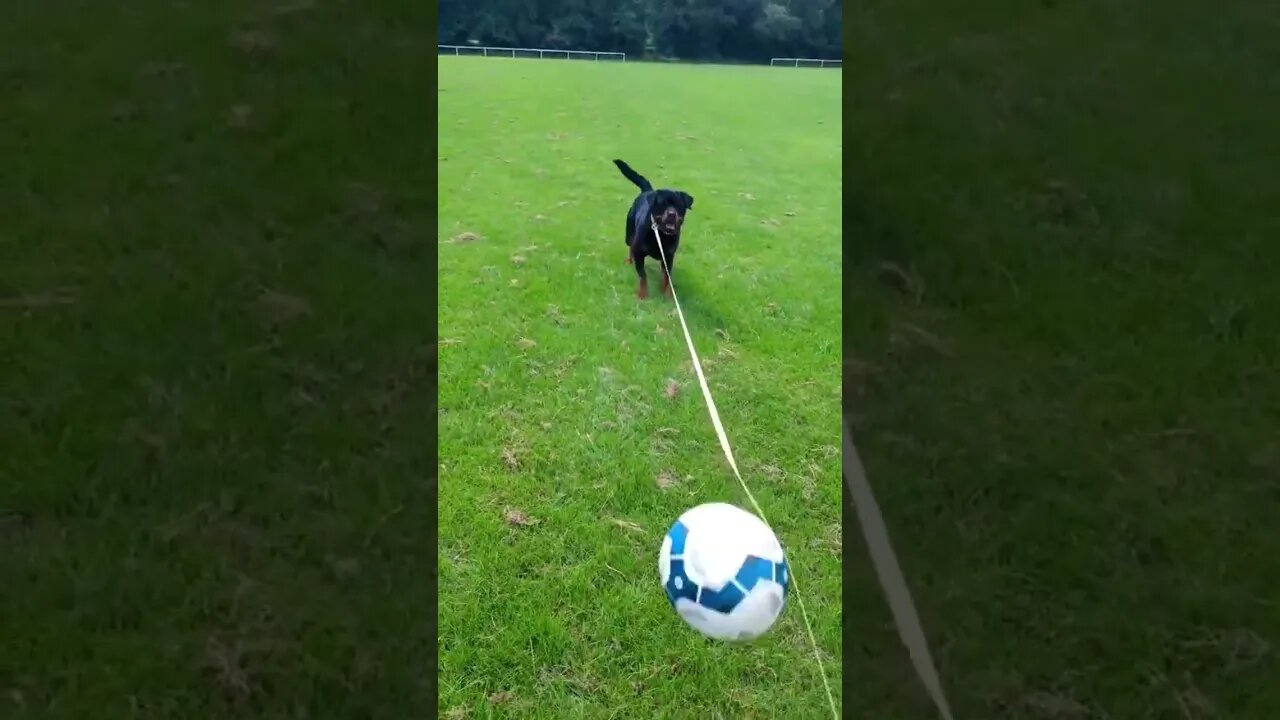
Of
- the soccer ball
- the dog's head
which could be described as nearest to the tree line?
the dog's head

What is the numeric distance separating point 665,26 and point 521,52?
9.24 ft

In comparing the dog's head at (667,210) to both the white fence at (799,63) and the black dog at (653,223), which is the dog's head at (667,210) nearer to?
the black dog at (653,223)

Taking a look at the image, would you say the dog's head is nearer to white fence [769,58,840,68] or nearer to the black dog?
the black dog

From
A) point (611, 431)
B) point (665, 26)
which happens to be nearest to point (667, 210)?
point (611, 431)

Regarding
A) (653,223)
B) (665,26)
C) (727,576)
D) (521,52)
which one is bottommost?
(727,576)

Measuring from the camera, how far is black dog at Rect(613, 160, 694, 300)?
3.87 meters
